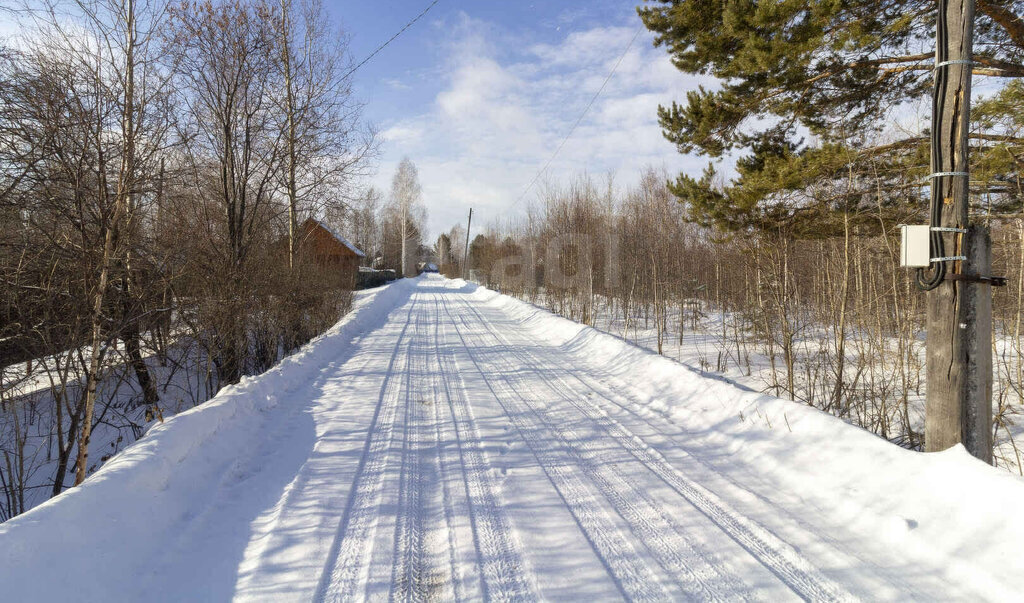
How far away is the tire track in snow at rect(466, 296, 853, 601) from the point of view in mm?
2424

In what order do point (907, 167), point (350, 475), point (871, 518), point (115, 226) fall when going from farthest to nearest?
point (907, 167), point (115, 226), point (350, 475), point (871, 518)

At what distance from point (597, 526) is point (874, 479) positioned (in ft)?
7.00

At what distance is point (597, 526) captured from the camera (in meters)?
3.03

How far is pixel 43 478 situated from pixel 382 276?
111 feet

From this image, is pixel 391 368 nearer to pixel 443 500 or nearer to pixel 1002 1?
pixel 443 500

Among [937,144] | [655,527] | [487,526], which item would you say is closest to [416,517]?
[487,526]

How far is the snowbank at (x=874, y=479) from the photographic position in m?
2.53

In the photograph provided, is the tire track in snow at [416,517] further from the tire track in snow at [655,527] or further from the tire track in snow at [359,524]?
the tire track in snow at [655,527]

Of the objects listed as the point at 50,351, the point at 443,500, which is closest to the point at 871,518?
the point at 443,500

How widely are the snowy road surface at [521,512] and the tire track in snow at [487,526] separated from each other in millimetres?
16

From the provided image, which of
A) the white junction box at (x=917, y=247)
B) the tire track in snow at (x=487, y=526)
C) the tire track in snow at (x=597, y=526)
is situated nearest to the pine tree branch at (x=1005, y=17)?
the white junction box at (x=917, y=247)

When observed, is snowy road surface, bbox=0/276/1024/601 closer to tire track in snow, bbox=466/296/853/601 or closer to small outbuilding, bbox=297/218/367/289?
tire track in snow, bbox=466/296/853/601

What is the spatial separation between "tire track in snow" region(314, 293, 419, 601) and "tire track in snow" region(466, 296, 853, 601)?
225 centimetres

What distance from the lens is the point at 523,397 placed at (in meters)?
6.17
